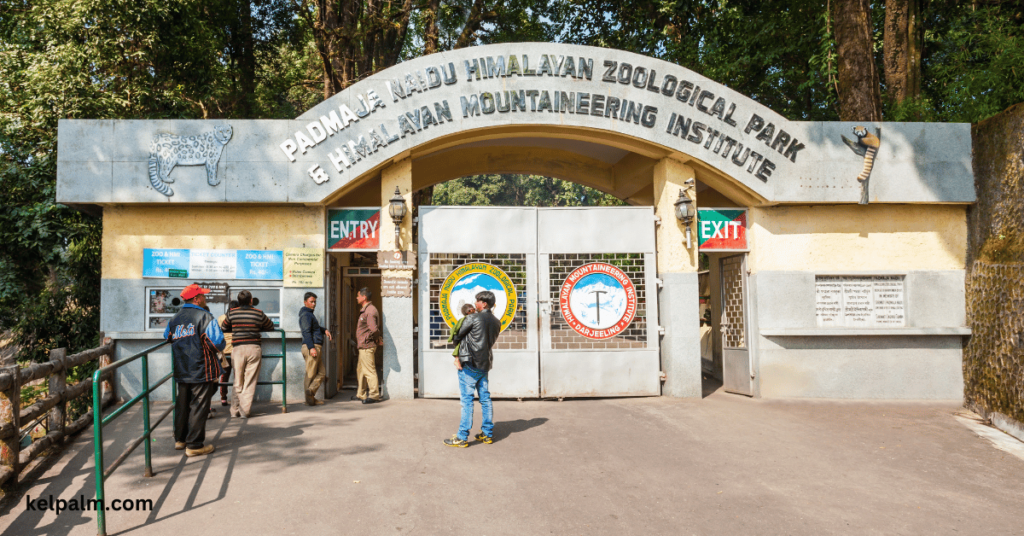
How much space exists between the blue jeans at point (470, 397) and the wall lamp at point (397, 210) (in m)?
2.97

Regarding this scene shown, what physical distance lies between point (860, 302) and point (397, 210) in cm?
704

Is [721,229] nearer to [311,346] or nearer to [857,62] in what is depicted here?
[857,62]

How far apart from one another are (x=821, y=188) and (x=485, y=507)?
22.8ft

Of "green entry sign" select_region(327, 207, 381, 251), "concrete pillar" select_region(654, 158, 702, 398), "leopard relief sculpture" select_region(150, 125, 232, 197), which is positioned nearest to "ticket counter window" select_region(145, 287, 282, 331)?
"green entry sign" select_region(327, 207, 381, 251)

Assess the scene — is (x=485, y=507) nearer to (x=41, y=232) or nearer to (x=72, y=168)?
(x=72, y=168)

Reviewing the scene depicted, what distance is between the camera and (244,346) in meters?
7.32

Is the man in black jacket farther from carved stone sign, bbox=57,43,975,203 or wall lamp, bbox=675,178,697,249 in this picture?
wall lamp, bbox=675,178,697,249

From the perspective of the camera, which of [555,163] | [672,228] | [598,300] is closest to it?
[598,300]

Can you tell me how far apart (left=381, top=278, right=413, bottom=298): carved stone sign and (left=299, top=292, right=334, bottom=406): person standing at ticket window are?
983 mm

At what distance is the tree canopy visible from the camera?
32.0 ft

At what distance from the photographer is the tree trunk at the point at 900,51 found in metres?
12.5

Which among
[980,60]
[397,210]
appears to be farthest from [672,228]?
[980,60]

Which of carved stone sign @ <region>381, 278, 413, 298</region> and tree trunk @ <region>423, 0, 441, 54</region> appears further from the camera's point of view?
tree trunk @ <region>423, 0, 441, 54</region>

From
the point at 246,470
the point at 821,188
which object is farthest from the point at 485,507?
the point at 821,188
